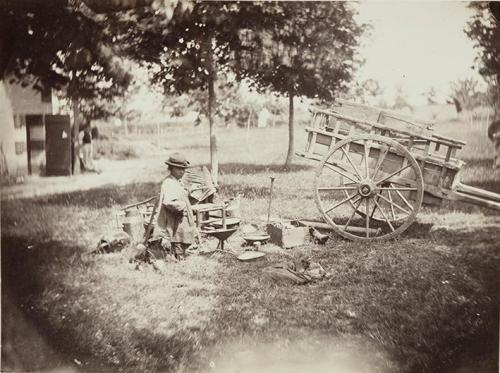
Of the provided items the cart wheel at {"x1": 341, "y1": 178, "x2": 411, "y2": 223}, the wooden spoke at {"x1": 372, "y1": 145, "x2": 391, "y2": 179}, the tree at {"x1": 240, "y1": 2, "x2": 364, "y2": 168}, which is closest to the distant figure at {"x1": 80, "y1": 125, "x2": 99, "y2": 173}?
the tree at {"x1": 240, "y1": 2, "x2": 364, "y2": 168}

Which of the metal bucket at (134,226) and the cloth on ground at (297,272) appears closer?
the cloth on ground at (297,272)

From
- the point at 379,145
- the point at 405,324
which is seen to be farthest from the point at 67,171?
the point at 405,324

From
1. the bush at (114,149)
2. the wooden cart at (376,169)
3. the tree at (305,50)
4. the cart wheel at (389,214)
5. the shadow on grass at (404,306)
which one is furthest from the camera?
the cart wheel at (389,214)

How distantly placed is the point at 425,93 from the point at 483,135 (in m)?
0.49

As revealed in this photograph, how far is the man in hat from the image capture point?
3268 millimetres

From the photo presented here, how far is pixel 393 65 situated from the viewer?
3.19 meters

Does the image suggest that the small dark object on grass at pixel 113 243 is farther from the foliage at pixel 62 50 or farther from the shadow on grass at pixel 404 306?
the foliage at pixel 62 50

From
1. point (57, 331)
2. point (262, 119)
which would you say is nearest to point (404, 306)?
point (262, 119)

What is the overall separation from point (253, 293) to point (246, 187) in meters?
0.78

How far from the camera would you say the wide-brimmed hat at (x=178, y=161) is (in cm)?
328

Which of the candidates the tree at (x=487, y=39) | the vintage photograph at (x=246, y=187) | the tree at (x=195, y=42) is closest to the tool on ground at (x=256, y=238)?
the vintage photograph at (x=246, y=187)

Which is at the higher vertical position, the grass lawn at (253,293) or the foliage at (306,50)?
the foliage at (306,50)

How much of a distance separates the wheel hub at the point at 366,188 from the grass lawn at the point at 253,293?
1.26 ft

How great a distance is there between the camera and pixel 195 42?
10.7 ft
